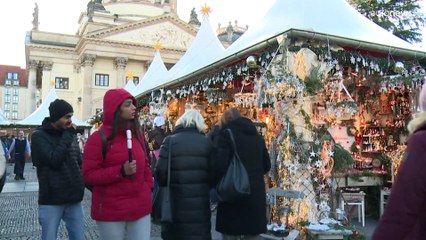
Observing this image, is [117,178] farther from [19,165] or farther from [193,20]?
[193,20]

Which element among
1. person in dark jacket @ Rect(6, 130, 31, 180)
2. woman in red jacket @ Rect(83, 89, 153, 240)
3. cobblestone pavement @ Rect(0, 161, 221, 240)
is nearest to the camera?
woman in red jacket @ Rect(83, 89, 153, 240)

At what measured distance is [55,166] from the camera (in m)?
3.88

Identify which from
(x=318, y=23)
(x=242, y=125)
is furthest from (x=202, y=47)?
(x=242, y=125)

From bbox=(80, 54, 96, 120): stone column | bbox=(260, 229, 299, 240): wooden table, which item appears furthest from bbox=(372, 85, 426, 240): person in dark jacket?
bbox=(80, 54, 96, 120): stone column

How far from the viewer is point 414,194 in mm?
1639

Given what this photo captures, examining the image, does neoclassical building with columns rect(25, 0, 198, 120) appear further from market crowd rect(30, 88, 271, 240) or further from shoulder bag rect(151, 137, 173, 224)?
shoulder bag rect(151, 137, 173, 224)

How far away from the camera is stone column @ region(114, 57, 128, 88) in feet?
151

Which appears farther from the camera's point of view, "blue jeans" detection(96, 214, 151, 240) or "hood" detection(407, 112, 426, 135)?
"blue jeans" detection(96, 214, 151, 240)

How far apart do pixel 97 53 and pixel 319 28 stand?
Answer: 40.8 meters

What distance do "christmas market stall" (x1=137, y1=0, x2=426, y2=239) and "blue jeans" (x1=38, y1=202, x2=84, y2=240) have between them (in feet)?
8.58

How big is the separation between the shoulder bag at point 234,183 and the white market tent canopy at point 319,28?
325cm

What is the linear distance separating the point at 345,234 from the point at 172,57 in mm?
44030

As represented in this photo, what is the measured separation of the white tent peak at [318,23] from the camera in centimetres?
723

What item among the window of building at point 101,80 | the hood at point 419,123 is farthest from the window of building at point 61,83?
the hood at point 419,123
